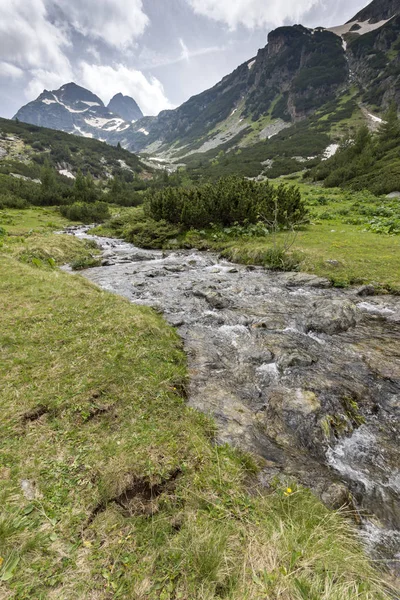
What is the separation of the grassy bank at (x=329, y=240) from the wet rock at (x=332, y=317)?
3714mm

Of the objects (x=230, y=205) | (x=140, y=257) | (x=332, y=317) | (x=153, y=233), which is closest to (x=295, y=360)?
(x=332, y=317)

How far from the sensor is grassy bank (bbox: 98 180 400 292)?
15.9 m

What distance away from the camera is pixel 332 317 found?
433 inches

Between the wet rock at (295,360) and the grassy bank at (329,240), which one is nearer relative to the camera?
the wet rock at (295,360)

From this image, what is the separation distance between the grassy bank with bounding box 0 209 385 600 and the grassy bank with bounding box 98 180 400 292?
13.2 meters

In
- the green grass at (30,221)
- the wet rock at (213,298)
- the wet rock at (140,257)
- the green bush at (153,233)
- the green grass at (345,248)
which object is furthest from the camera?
the green grass at (30,221)

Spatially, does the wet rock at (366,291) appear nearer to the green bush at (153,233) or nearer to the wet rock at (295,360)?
the wet rock at (295,360)

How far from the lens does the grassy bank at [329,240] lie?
15.9 metres

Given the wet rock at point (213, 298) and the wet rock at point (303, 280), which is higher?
the wet rock at point (303, 280)

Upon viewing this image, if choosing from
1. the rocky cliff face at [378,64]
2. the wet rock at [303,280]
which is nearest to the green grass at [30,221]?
the wet rock at [303,280]

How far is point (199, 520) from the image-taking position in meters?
3.64

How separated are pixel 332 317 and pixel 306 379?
4380 millimetres

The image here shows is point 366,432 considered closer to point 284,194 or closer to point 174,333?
point 174,333

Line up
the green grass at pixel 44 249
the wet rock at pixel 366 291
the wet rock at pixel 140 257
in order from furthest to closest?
the wet rock at pixel 140 257, the green grass at pixel 44 249, the wet rock at pixel 366 291
